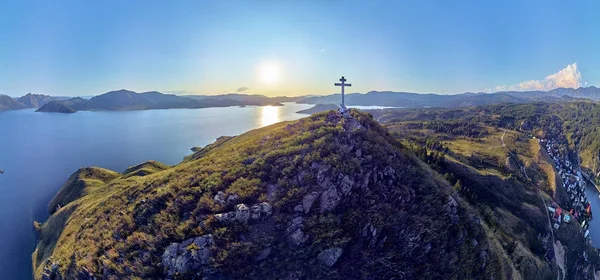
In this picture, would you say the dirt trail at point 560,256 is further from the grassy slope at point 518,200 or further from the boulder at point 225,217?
the boulder at point 225,217

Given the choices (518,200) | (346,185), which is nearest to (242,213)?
(346,185)

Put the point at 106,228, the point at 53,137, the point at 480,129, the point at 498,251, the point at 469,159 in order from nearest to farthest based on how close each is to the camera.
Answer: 1. the point at 498,251
2. the point at 106,228
3. the point at 469,159
4. the point at 480,129
5. the point at 53,137

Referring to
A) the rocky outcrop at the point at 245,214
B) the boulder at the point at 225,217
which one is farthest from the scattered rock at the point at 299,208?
the boulder at the point at 225,217

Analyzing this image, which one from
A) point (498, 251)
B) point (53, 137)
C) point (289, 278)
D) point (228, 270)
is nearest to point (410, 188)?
point (498, 251)

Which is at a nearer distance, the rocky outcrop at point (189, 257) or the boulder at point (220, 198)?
the rocky outcrop at point (189, 257)

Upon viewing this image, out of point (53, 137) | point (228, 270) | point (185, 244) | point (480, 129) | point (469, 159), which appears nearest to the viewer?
point (228, 270)

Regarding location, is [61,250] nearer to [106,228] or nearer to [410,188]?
[106,228]
